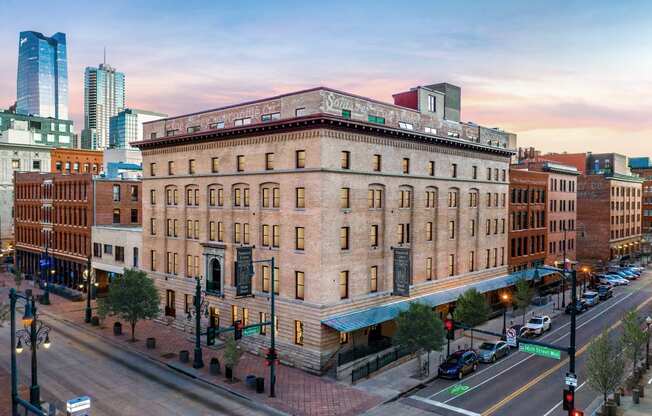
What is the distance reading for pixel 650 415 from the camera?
26.6 meters

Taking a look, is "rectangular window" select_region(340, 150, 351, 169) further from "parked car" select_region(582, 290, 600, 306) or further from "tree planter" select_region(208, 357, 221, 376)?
"parked car" select_region(582, 290, 600, 306)

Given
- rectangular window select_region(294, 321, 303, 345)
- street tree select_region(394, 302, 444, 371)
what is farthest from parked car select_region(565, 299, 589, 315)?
rectangular window select_region(294, 321, 303, 345)

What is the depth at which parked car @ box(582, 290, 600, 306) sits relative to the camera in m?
57.6

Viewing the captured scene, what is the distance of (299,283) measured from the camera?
36.0 metres

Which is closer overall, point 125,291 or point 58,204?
point 125,291

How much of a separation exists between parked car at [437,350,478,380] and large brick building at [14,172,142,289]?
45813 mm

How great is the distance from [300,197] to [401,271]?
→ 979 cm

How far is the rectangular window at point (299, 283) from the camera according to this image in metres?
35.9

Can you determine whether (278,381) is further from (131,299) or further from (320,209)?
(131,299)

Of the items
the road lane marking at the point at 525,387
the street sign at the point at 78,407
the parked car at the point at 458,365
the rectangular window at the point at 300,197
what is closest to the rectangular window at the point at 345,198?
the rectangular window at the point at 300,197

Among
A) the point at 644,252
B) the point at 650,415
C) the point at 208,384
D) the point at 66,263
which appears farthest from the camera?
the point at 644,252

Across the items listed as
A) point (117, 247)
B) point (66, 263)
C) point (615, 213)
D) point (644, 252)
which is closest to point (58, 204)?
point (66, 263)

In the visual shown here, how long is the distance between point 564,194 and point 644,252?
4600 centimetres

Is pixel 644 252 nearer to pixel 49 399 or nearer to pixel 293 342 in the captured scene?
pixel 293 342
